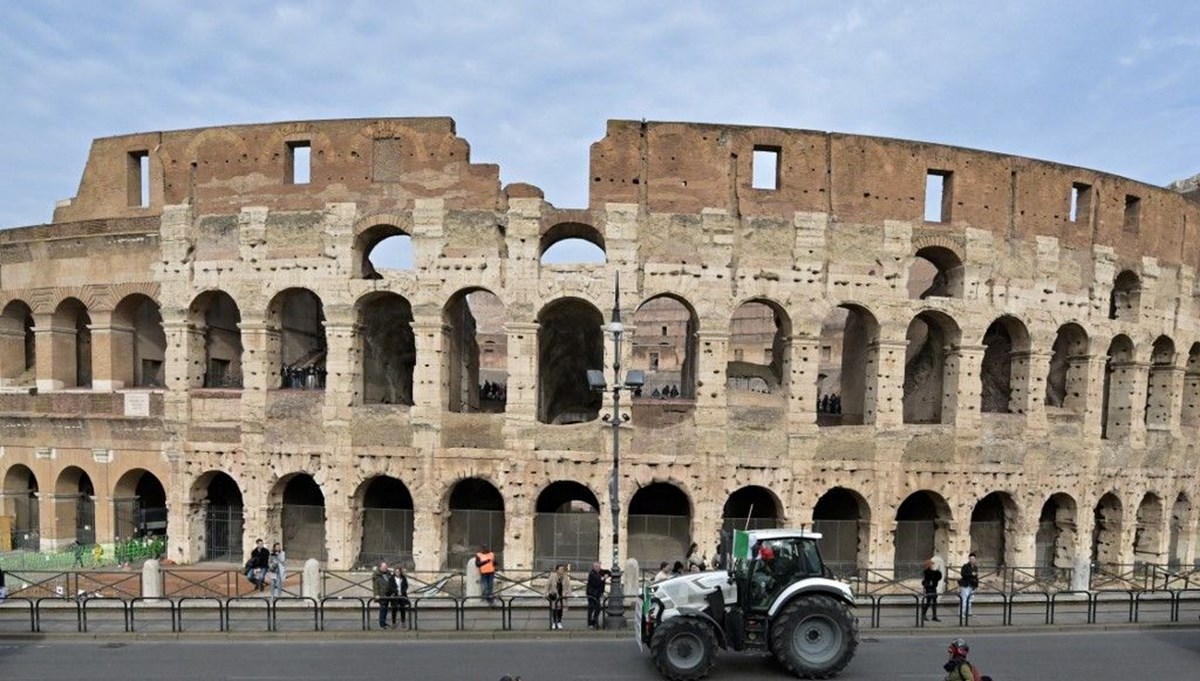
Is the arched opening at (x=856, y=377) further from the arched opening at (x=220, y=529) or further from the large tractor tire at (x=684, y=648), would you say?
the arched opening at (x=220, y=529)

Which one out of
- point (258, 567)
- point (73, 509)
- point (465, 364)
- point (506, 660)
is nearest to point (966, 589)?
point (506, 660)

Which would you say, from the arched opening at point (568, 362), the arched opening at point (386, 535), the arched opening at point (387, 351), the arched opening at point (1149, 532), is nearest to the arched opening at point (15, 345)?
the arched opening at point (387, 351)

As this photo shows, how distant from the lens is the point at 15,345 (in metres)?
22.6

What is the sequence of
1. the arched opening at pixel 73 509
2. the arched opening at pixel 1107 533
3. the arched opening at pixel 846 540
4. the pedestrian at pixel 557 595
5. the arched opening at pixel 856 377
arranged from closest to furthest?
the pedestrian at pixel 557 595 < the arched opening at pixel 846 540 < the arched opening at pixel 856 377 < the arched opening at pixel 73 509 < the arched opening at pixel 1107 533

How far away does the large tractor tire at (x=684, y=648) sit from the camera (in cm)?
995

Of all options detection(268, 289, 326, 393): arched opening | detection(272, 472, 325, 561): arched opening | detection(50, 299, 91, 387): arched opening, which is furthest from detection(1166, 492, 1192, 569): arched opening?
detection(50, 299, 91, 387): arched opening

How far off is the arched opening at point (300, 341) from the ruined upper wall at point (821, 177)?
1018 centimetres

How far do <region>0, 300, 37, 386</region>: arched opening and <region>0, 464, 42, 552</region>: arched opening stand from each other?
2988mm

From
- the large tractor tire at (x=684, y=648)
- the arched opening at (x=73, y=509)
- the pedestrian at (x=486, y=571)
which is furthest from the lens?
the arched opening at (x=73, y=509)

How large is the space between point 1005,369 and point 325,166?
74.6 ft

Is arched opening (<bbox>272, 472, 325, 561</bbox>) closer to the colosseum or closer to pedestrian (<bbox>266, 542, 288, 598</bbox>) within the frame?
the colosseum

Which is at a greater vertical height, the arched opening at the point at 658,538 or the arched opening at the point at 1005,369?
the arched opening at the point at 1005,369

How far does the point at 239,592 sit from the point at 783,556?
13173mm

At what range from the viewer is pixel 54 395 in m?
20.5
